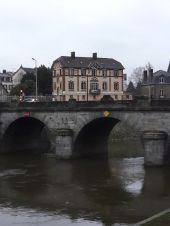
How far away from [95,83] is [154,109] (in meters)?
72.6

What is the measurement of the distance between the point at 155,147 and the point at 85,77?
7286 centimetres

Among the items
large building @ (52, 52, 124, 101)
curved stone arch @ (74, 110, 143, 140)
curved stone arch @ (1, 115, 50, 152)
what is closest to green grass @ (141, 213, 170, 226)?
curved stone arch @ (74, 110, 143, 140)

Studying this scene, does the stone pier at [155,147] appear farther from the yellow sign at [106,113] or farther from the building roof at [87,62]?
the building roof at [87,62]

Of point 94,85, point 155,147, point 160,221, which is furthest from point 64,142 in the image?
point 94,85

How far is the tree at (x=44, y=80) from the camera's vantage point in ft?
384

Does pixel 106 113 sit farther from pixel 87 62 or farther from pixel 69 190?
pixel 87 62

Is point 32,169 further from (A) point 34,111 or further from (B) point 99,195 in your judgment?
(B) point 99,195

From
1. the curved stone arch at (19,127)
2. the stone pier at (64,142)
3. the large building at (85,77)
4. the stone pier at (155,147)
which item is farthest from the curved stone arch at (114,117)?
the large building at (85,77)

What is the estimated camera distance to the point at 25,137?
6106 cm

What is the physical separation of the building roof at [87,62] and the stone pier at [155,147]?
68171 mm

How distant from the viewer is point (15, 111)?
54219 mm

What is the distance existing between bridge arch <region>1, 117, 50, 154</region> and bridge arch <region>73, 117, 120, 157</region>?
7455 mm

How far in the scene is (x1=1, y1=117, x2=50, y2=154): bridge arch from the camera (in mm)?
56825

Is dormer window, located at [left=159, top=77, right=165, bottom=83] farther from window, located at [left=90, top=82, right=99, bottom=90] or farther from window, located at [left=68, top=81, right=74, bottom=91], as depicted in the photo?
window, located at [left=68, top=81, right=74, bottom=91]
